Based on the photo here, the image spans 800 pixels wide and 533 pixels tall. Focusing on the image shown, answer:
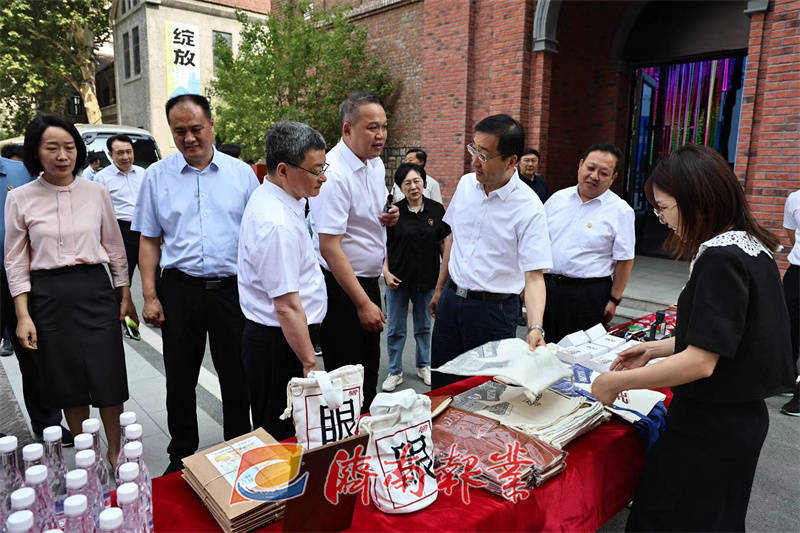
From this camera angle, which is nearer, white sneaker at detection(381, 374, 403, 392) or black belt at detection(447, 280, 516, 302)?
black belt at detection(447, 280, 516, 302)

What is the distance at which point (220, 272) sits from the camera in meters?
2.58

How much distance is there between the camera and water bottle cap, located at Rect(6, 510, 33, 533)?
2.97ft

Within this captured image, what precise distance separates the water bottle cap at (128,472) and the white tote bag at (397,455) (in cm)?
53

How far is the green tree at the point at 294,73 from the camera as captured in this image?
424 inches

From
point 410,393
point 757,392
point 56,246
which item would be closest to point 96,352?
point 56,246

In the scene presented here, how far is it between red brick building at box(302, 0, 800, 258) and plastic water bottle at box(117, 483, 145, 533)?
796cm

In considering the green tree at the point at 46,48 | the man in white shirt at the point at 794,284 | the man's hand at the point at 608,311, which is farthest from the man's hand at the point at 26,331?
the green tree at the point at 46,48

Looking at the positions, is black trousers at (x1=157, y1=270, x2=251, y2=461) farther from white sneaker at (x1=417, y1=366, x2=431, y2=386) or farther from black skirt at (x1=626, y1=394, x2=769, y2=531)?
black skirt at (x1=626, y1=394, x2=769, y2=531)

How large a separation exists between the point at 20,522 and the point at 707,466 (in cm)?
173

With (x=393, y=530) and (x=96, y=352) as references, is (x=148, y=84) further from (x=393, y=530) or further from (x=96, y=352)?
(x=393, y=530)

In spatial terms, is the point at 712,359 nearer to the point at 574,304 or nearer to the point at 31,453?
the point at 31,453

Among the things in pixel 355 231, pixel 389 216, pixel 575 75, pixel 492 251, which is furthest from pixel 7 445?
pixel 575 75

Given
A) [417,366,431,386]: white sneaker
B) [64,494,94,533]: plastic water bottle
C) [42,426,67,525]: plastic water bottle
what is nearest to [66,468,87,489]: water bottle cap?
[64,494,94,533]: plastic water bottle

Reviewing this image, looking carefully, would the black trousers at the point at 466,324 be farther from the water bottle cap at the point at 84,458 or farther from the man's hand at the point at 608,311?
the water bottle cap at the point at 84,458
